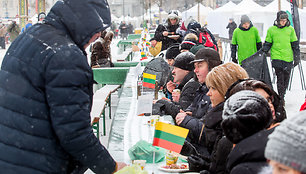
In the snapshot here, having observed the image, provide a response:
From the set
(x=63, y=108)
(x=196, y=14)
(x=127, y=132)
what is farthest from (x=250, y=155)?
(x=196, y=14)

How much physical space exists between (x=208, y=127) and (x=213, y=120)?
0.11m

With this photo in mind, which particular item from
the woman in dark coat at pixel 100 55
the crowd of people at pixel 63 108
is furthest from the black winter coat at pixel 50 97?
the woman in dark coat at pixel 100 55

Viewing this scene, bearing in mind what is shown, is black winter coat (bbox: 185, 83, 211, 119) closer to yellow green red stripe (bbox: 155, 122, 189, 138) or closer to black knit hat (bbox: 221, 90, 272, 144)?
yellow green red stripe (bbox: 155, 122, 189, 138)

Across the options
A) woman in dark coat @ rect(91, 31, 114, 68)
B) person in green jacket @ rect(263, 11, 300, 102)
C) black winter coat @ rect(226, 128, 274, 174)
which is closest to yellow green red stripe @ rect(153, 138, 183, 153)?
black winter coat @ rect(226, 128, 274, 174)

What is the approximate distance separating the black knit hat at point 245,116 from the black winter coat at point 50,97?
2.14 ft

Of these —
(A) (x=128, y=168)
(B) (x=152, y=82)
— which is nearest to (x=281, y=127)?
(A) (x=128, y=168)

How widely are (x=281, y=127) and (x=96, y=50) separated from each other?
9.81m

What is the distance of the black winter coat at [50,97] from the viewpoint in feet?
6.73

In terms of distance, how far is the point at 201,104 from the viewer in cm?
397

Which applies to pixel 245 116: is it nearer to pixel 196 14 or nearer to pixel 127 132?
pixel 127 132

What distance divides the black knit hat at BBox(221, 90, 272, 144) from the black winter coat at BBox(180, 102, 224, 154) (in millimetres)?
709

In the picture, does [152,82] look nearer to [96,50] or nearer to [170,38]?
[170,38]

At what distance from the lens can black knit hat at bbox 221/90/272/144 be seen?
202 cm

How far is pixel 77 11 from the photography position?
2.17m
